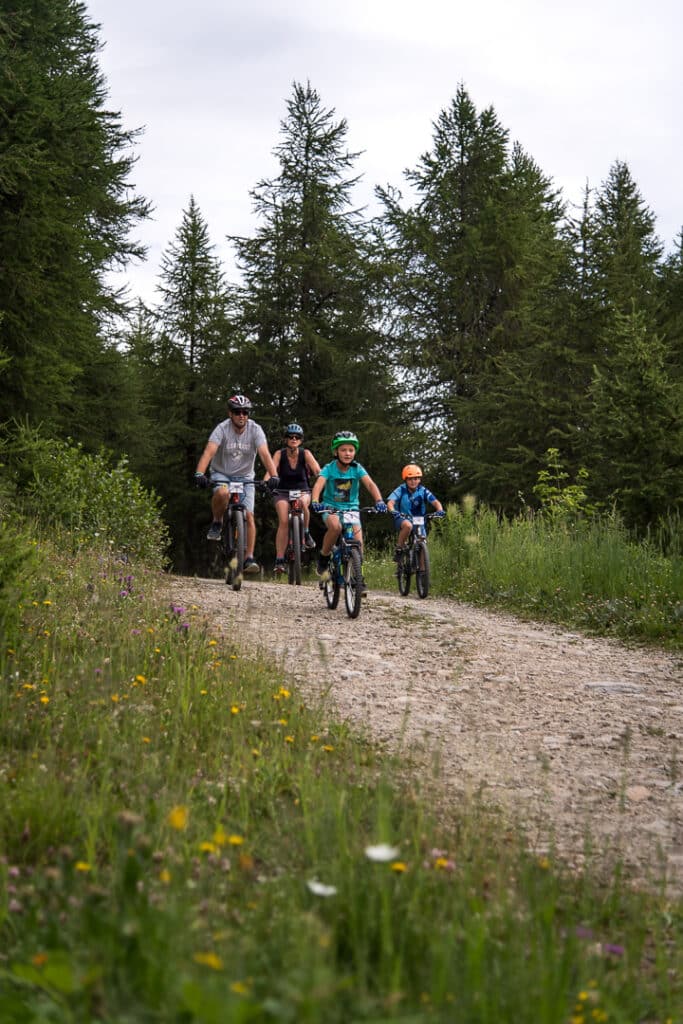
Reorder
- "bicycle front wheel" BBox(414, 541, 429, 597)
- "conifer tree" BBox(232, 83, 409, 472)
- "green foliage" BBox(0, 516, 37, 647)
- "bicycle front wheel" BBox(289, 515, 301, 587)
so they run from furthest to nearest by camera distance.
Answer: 1. "conifer tree" BBox(232, 83, 409, 472)
2. "bicycle front wheel" BBox(414, 541, 429, 597)
3. "bicycle front wheel" BBox(289, 515, 301, 587)
4. "green foliage" BBox(0, 516, 37, 647)

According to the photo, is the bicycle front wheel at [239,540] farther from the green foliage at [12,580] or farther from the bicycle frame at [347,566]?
the green foliage at [12,580]

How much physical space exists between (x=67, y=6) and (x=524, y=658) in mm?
20234

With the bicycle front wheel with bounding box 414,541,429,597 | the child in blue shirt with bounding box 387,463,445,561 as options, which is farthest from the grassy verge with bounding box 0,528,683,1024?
the child in blue shirt with bounding box 387,463,445,561

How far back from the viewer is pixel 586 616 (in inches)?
391

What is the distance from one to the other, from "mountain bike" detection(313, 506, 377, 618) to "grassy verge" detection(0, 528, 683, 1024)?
4453 millimetres

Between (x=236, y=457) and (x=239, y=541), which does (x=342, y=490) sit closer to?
(x=239, y=541)

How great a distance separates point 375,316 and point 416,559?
60.2 feet

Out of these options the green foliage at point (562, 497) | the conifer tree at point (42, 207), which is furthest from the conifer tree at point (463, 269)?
the conifer tree at point (42, 207)

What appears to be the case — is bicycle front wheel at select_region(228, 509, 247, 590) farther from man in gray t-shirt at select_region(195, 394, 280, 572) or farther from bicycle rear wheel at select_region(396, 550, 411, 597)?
bicycle rear wheel at select_region(396, 550, 411, 597)

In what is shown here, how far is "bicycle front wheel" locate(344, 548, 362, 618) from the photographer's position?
9.38 metres

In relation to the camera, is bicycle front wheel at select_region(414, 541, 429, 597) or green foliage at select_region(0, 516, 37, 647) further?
bicycle front wheel at select_region(414, 541, 429, 597)

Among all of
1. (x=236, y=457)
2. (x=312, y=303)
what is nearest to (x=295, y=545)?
(x=236, y=457)

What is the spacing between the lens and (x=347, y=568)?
9.64 metres

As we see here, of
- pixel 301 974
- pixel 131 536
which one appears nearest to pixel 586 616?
pixel 131 536
